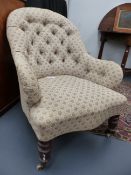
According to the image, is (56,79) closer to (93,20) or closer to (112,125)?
(112,125)

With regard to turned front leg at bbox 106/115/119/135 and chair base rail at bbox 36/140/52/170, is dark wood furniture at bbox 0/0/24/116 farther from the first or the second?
turned front leg at bbox 106/115/119/135

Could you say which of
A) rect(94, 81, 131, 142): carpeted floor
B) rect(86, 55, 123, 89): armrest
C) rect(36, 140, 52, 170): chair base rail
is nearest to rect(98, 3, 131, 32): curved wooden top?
rect(94, 81, 131, 142): carpeted floor

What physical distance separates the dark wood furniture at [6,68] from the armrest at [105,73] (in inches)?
26.9

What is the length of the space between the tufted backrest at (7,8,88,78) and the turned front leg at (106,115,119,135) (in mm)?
440

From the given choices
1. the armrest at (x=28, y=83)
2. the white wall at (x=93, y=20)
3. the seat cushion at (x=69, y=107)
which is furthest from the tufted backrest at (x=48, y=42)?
the white wall at (x=93, y=20)

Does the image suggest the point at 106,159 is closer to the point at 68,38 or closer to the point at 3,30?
the point at 68,38

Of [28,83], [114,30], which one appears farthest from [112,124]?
[114,30]

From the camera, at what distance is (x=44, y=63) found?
1541 mm

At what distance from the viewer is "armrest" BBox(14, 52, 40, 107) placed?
1.05 meters


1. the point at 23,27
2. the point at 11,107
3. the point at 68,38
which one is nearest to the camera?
the point at 23,27

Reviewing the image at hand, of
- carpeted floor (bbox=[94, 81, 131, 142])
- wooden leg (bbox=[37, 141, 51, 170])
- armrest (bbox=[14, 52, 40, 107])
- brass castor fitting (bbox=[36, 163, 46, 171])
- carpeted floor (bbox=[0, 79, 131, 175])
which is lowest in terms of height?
carpeted floor (bbox=[94, 81, 131, 142])

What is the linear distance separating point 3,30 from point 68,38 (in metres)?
0.53

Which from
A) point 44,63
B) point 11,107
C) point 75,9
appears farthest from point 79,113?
point 75,9

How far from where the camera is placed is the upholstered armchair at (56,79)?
108 centimetres
